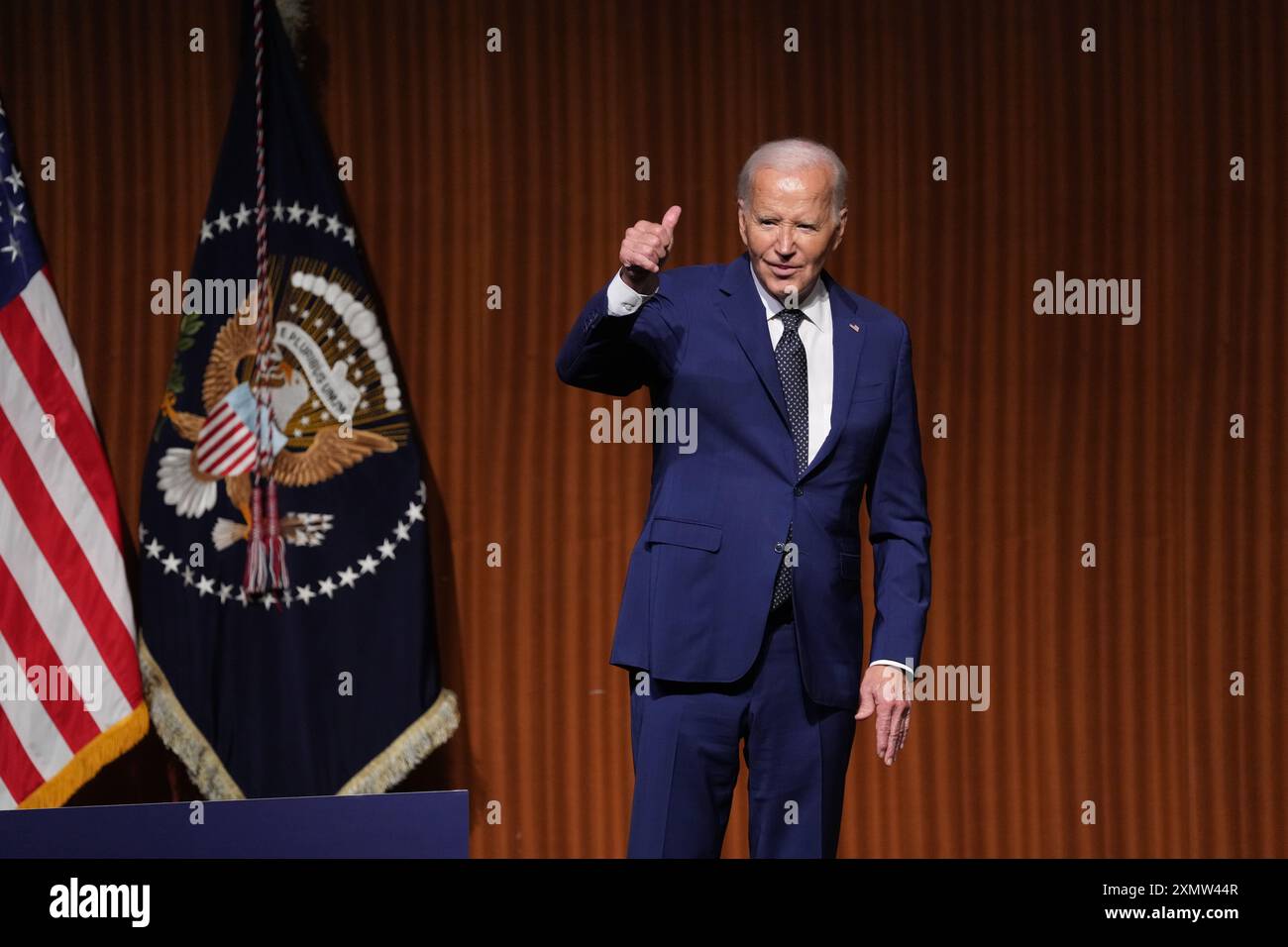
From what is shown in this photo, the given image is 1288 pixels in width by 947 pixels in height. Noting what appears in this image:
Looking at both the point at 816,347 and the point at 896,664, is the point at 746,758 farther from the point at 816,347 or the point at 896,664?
the point at 816,347

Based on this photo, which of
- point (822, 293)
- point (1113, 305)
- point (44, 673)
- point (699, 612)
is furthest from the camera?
point (1113, 305)

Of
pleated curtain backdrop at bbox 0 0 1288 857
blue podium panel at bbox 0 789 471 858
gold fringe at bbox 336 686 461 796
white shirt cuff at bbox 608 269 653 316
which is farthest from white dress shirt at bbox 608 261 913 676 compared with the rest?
gold fringe at bbox 336 686 461 796

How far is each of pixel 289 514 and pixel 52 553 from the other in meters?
0.54

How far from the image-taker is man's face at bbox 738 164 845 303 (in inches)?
84.7

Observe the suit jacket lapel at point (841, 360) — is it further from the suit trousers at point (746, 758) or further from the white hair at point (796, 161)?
the suit trousers at point (746, 758)

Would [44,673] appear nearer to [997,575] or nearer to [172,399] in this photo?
[172,399]

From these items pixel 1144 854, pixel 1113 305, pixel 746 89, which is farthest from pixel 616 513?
pixel 1144 854

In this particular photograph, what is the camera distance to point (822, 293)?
2273mm

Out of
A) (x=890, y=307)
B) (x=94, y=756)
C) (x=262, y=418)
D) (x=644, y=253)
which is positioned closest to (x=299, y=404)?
(x=262, y=418)

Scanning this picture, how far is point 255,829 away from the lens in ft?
7.57

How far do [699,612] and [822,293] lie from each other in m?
0.53

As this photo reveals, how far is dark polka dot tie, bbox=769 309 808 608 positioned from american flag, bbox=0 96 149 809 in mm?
1950

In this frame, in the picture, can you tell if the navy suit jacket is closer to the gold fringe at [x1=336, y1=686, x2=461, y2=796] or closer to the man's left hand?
the man's left hand

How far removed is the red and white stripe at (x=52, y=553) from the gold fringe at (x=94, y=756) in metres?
0.01
